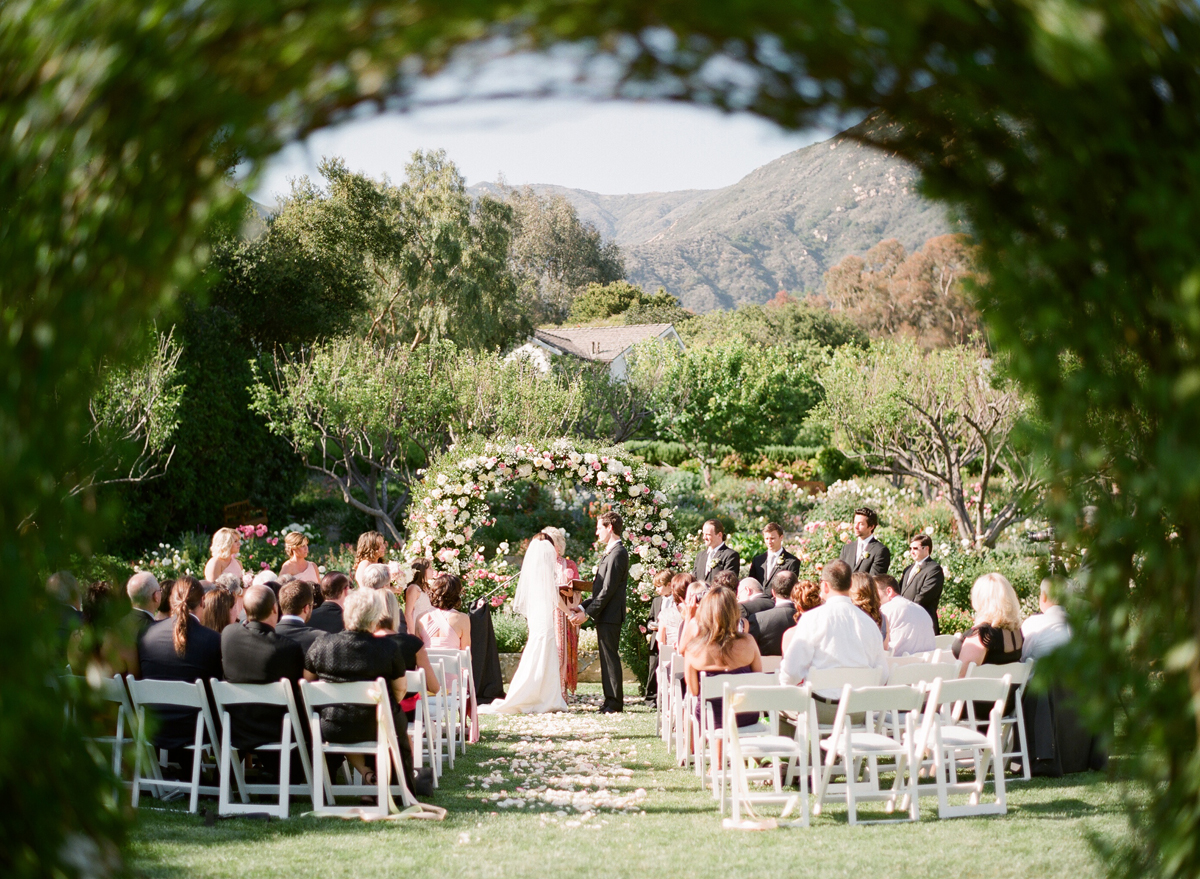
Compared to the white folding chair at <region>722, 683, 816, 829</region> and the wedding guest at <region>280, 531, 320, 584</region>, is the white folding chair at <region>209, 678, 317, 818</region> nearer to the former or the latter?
the white folding chair at <region>722, 683, 816, 829</region>

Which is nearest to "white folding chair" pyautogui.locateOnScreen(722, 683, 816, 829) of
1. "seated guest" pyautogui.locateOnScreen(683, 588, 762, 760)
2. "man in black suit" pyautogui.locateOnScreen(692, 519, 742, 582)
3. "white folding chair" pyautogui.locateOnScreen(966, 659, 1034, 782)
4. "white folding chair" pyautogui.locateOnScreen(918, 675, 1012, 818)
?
"seated guest" pyautogui.locateOnScreen(683, 588, 762, 760)

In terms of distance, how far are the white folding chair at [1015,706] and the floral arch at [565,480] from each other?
18.8 feet

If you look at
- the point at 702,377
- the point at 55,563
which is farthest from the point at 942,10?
the point at 702,377

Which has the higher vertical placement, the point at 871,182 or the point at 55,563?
the point at 871,182

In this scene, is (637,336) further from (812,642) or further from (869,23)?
(869,23)

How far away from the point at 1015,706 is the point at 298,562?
652 centimetres

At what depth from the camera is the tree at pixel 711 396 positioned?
33.3 meters

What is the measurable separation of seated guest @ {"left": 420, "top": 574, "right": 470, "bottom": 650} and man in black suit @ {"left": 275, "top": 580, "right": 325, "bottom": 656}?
77.2 inches

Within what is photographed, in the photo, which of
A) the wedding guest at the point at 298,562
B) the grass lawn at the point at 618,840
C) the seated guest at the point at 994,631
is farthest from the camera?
the wedding guest at the point at 298,562

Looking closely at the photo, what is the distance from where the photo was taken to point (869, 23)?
97.0 inches

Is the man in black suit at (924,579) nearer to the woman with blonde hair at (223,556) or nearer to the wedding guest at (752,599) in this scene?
the wedding guest at (752,599)

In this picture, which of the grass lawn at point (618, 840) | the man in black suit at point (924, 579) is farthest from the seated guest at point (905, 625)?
the grass lawn at point (618, 840)

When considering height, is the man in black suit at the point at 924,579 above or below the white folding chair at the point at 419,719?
above

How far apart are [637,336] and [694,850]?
5008 centimetres
